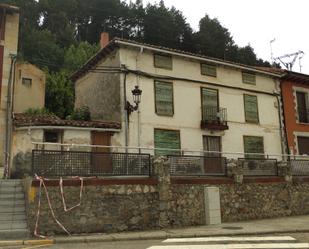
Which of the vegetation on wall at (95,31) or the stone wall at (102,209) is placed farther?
the vegetation on wall at (95,31)

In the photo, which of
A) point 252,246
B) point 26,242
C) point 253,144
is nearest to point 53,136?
point 26,242

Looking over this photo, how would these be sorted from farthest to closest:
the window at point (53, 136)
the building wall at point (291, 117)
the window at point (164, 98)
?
the building wall at point (291, 117)
the window at point (164, 98)
the window at point (53, 136)

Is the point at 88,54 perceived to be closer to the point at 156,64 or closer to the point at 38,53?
the point at 38,53

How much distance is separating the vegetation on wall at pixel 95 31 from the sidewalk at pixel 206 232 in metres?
24.8

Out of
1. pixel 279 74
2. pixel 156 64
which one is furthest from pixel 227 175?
pixel 279 74

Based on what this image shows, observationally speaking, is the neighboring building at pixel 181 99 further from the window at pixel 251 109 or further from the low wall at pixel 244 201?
the low wall at pixel 244 201

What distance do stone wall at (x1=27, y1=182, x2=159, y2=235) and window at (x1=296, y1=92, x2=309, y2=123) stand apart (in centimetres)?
1491

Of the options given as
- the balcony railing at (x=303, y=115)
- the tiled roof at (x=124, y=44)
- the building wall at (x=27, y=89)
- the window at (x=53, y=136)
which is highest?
the tiled roof at (x=124, y=44)

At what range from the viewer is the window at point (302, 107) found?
1024 inches

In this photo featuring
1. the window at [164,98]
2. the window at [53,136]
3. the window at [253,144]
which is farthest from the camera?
the window at [253,144]

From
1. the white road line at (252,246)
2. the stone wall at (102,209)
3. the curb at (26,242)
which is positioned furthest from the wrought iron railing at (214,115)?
the curb at (26,242)

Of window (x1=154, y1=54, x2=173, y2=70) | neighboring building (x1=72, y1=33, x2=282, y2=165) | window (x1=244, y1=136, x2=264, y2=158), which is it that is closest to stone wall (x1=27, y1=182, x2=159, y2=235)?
neighboring building (x1=72, y1=33, x2=282, y2=165)

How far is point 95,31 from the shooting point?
5684cm

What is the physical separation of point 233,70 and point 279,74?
3195 mm
